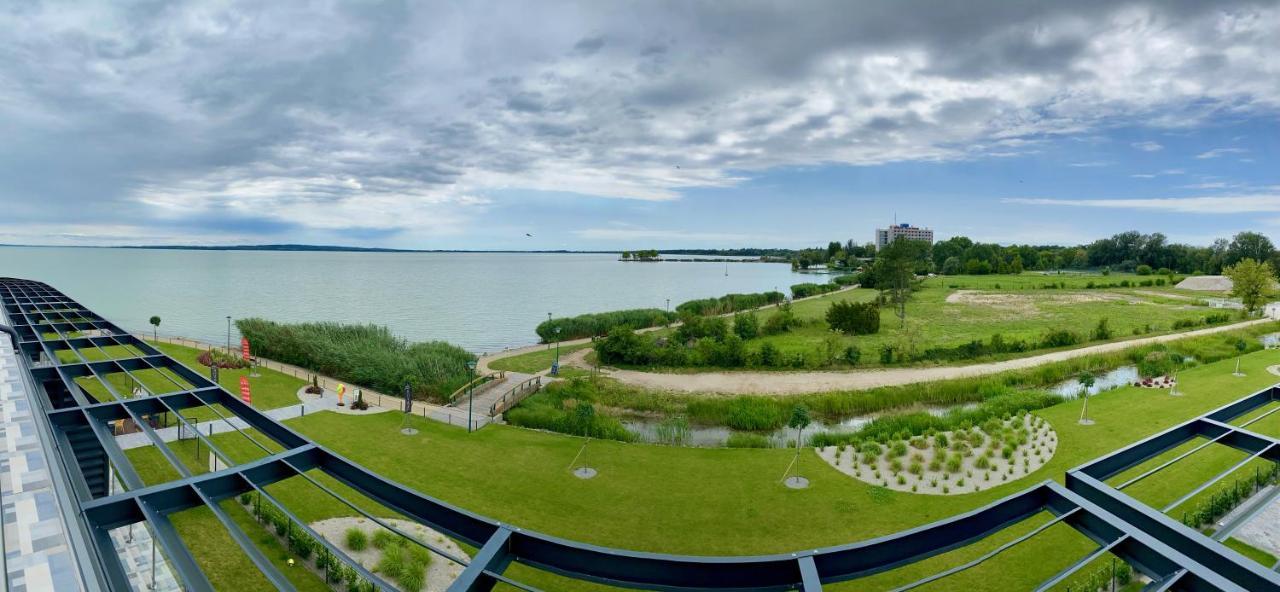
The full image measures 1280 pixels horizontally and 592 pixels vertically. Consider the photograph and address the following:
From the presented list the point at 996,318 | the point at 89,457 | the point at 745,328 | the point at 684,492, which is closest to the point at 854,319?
the point at 745,328

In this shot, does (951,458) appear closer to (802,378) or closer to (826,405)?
(826,405)

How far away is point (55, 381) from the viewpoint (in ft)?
32.6

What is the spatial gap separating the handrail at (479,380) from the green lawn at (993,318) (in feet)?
58.2

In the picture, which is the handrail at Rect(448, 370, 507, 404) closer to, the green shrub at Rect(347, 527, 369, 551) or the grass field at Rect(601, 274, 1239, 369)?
the green shrub at Rect(347, 527, 369, 551)

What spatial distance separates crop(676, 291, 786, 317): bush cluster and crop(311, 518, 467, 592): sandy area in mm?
42840

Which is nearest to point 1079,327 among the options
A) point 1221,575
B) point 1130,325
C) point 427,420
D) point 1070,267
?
point 1130,325

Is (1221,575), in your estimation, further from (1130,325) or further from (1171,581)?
(1130,325)

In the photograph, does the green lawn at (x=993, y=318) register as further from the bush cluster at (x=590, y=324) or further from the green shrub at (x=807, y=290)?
the bush cluster at (x=590, y=324)

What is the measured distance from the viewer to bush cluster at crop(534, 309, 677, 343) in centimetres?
4653

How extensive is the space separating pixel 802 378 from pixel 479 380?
55.0ft

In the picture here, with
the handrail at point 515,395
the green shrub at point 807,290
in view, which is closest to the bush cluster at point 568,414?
the handrail at point 515,395

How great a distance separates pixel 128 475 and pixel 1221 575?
9.28m

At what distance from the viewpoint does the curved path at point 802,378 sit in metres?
29.8

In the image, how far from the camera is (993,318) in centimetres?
5491
